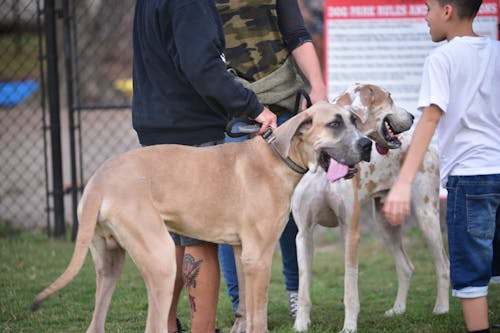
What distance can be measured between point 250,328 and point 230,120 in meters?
1.09

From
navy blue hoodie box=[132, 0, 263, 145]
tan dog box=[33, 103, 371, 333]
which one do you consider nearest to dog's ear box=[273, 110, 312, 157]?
tan dog box=[33, 103, 371, 333]

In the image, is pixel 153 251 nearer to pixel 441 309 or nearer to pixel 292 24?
pixel 292 24

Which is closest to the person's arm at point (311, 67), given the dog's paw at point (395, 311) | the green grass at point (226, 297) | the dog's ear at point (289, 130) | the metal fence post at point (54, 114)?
the dog's ear at point (289, 130)

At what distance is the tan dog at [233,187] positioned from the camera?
3.76 meters

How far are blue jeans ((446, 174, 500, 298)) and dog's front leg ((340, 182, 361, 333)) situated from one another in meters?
0.98

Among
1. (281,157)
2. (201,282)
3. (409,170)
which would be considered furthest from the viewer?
(201,282)

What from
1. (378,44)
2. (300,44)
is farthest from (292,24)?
(378,44)

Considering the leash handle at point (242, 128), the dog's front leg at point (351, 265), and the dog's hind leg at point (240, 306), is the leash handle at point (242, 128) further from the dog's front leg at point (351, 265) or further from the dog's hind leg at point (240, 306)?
the dog's front leg at point (351, 265)

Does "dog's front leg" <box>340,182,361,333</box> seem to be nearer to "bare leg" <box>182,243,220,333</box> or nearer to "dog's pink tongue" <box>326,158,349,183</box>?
"bare leg" <box>182,243,220,333</box>

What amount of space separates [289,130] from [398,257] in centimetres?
231

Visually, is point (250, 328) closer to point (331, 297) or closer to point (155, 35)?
point (155, 35)

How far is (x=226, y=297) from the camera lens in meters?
5.96

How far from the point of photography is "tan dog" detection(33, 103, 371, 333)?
12.3ft

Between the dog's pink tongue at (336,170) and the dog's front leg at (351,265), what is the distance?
3.61 feet
